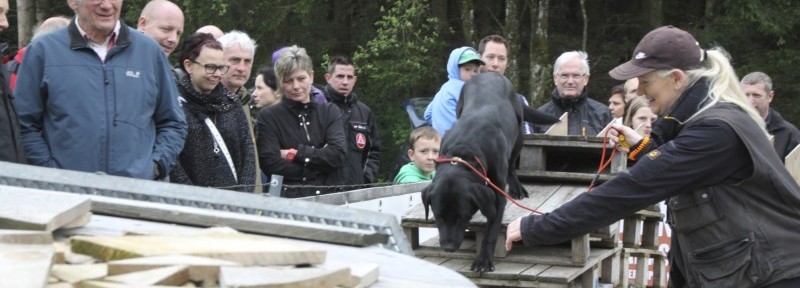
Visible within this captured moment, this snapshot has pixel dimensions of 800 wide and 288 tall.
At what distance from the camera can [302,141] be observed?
7.90 m

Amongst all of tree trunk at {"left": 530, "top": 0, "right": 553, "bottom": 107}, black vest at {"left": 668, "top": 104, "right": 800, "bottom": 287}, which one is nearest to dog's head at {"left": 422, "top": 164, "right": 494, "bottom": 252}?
black vest at {"left": 668, "top": 104, "right": 800, "bottom": 287}

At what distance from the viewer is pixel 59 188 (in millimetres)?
3457

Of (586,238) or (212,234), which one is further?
(586,238)

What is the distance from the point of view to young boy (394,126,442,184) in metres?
8.99

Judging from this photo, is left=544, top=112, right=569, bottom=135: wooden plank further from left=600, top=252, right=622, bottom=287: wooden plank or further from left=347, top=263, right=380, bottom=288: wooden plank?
left=347, top=263, right=380, bottom=288: wooden plank

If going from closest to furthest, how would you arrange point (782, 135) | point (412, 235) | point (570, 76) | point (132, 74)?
point (132, 74) → point (412, 235) → point (570, 76) → point (782, 135)

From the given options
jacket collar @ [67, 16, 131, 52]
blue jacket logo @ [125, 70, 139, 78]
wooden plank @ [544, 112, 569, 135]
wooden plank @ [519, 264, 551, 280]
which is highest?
jacket collar @ [67, 16, 131, 52]

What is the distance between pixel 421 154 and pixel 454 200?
238 cm

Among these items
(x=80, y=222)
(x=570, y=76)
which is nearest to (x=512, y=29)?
(x=570, y=76)

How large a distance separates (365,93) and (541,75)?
11.3 feet

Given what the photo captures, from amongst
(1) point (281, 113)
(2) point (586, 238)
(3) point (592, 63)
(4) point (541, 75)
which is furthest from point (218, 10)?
(2) point (586, 238)

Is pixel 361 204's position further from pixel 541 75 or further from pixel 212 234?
pixel 541 75

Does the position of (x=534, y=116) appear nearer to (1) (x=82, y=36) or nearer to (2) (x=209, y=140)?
(2) (x=209, y=140)

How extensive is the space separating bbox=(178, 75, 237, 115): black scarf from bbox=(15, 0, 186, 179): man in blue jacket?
896 mm
